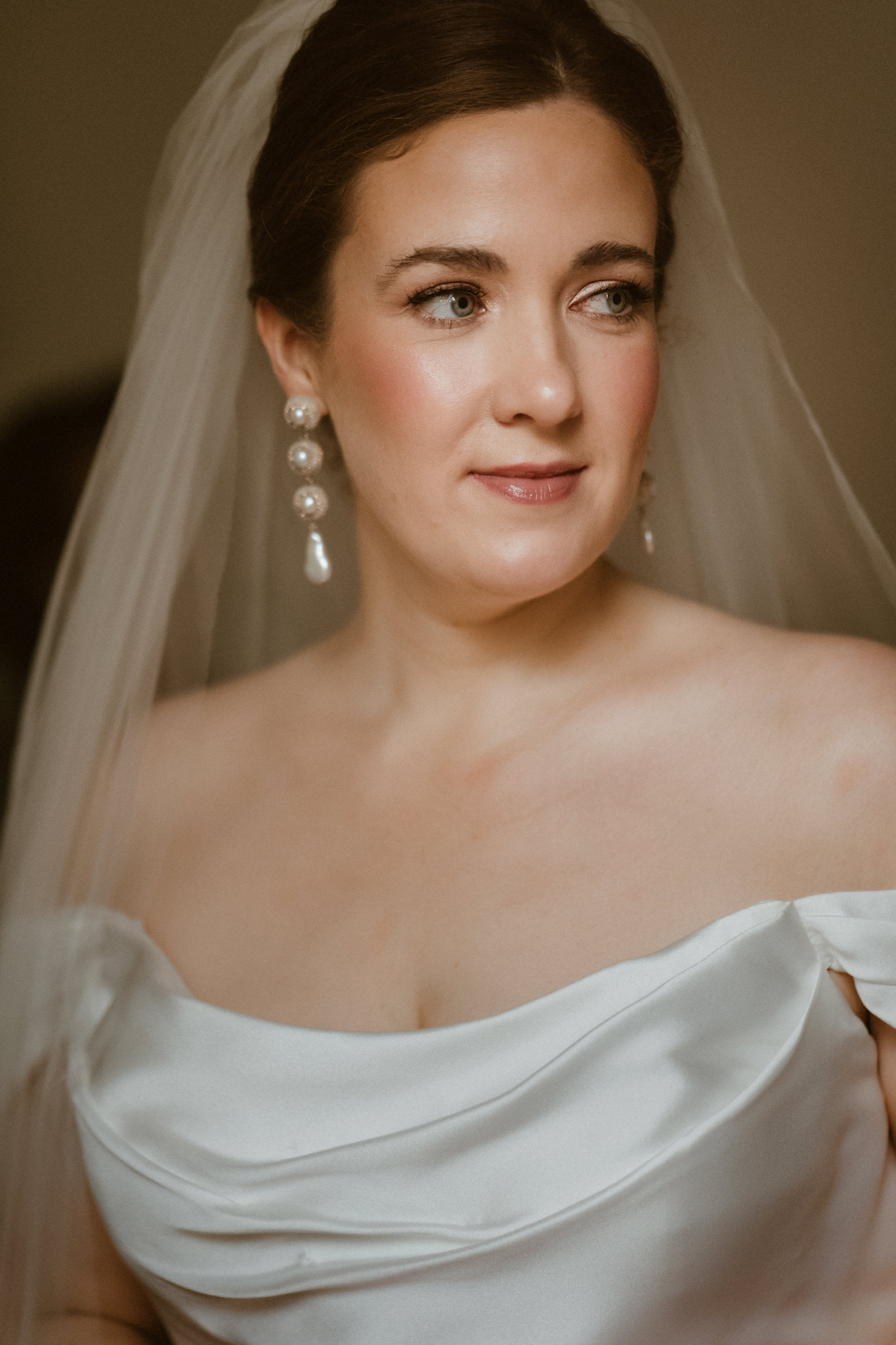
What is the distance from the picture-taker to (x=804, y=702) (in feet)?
4.34

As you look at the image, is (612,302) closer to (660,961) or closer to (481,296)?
(481,296)

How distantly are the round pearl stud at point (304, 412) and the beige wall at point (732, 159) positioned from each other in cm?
67

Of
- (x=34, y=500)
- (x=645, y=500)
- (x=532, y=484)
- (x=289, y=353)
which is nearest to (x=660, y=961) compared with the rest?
(x=532, y=484)

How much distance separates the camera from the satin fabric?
3.68ft

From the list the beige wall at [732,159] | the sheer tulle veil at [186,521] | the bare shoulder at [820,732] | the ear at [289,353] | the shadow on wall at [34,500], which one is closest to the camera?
the bare shoulder at [820,732]

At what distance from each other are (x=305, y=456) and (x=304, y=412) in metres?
0.06

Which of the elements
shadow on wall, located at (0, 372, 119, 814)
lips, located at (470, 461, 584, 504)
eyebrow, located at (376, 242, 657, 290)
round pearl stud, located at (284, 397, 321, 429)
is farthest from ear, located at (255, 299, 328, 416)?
shadow on wall, located at (0, 372, 119, 814)

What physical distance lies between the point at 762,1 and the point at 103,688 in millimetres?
A: 1352

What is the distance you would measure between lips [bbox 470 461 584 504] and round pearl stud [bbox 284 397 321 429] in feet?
1.19

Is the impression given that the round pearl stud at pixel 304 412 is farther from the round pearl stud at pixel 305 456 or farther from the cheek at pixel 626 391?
the cheek at pixel 626 391

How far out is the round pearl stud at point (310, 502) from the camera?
1571mm

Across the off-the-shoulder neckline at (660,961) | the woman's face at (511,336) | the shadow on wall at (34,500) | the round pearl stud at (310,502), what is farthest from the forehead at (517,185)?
the shadow on wall at (34,500)

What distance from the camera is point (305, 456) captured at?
1567 mm

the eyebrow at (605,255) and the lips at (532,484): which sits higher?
the eyebrow at (605,255)
